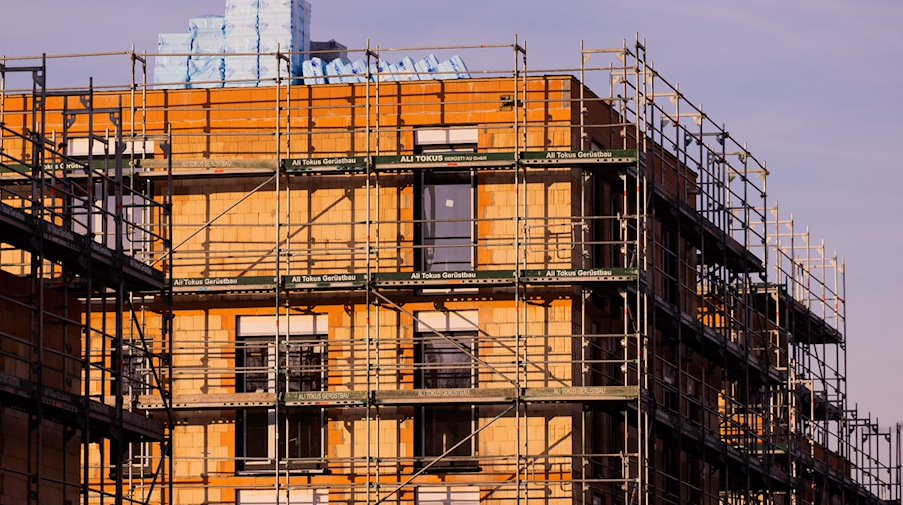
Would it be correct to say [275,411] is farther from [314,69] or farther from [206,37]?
[206,37]

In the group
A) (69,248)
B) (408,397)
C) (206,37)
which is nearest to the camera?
(69,248)

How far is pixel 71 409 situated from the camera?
38156mm

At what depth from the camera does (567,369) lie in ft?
159

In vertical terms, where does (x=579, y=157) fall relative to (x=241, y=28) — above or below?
below

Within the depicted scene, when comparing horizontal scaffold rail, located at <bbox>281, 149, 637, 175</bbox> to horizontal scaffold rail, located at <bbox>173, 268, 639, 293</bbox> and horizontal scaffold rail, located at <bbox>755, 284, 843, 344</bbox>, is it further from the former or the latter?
horizontal scaffold rail, located at <bbox>755, 284, 843, 344</bbox>

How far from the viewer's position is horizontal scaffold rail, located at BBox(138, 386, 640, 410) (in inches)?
1865

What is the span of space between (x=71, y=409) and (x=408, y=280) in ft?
37.1

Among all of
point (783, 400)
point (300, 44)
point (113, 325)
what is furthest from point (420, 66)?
point (783, 400)

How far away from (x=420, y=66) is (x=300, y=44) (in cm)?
614

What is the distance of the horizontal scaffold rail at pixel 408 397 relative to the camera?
47375mm

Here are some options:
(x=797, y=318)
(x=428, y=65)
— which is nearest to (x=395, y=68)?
(x=428, y=65)

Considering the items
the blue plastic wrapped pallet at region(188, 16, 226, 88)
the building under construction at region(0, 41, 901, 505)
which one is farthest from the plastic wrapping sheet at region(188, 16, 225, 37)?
the building under construction at region(0, 41, 901, 505)

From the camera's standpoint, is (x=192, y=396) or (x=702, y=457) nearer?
(x=192, y=396)

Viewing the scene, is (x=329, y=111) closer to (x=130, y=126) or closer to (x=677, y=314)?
(x=130, y=126)
